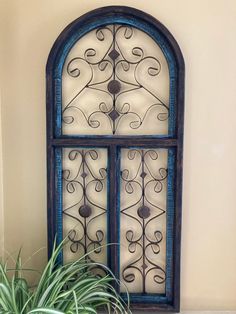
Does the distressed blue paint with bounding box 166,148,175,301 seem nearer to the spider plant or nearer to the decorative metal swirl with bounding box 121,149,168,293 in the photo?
the decorative metal swirl with bounding box 121,149,168,293

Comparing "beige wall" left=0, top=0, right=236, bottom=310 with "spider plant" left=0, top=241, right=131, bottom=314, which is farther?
"beige wall" left=0, top=0, right=236, bottom=310

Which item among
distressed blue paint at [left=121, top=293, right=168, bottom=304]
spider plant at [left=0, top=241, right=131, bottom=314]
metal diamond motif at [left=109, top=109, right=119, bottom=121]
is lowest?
distressed blue paint at [left=121, top=293, right=168, bottom=304]

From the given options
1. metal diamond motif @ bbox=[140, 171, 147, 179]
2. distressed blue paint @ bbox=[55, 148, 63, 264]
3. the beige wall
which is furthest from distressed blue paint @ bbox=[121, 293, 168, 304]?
metal diamond motif @ bbox=[140, 171, 147, 179]

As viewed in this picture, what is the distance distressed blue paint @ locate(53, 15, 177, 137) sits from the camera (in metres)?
1.22

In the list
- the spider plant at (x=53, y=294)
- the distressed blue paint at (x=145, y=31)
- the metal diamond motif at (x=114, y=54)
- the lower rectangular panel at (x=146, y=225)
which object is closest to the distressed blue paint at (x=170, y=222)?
the lower rectangular panel at (x=146, y=225)

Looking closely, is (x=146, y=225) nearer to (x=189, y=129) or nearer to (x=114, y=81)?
(x=189, y=129)

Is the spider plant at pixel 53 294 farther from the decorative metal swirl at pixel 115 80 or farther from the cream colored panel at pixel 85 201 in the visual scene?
the decorative metal swirl at pixel 115 80

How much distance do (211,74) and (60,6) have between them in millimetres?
639

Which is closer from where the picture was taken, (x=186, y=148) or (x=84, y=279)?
(x=84, y=279)

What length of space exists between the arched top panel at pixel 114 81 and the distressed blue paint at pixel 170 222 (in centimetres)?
12

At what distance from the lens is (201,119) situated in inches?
50.3

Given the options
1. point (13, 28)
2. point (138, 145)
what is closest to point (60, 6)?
point (13, 28)

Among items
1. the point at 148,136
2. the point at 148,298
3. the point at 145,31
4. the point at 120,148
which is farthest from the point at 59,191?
the point at 145,31

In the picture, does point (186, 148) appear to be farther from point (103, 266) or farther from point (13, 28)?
point (13, 28)
